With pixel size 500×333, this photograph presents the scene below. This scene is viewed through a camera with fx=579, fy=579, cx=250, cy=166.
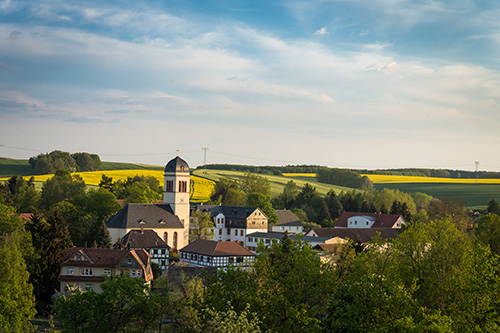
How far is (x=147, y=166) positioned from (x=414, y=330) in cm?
15596

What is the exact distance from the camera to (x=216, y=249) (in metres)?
69.8

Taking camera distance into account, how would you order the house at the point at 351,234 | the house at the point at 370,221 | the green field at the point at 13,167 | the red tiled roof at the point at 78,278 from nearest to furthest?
the red tiled roof at the point at 78,278
the house at the point at 351,234
the house at the point at 370,221
the green field at the point at 13,167

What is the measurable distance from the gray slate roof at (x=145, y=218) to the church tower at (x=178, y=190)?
1.35 metres

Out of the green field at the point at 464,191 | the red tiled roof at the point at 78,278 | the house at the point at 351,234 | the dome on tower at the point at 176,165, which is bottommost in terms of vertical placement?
the red tiled roof at the point at 78,278

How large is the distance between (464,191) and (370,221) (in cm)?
4493

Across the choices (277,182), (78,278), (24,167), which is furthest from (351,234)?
(24,167)

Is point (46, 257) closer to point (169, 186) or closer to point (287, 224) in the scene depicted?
point (169, 186)

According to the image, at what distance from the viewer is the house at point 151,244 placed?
239 feet

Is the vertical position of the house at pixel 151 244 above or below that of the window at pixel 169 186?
below

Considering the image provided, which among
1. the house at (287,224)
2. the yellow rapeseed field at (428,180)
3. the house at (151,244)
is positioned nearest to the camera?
the house at (151,244)

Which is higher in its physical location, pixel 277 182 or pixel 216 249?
pixel 277 182

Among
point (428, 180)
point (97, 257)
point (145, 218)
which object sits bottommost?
point (97, 257)

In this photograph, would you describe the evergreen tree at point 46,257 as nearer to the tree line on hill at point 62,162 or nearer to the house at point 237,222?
the house at point 237,222

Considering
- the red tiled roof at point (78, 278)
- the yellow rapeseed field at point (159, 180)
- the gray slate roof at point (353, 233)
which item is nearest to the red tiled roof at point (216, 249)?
the gray slate roof at point (353, 233)
